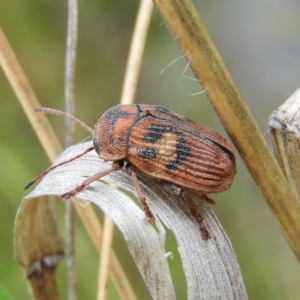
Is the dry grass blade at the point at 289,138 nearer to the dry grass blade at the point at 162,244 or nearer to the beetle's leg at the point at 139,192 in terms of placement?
the dry grass blade at the point at 162,244

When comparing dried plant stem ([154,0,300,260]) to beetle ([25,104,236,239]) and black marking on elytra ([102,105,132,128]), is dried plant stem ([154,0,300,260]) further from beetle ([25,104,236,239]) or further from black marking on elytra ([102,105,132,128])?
black marking on elytra ([102,105,132,128])

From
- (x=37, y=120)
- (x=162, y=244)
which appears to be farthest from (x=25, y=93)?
(x=162, y=244)

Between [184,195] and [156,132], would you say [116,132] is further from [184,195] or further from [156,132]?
[184,195]

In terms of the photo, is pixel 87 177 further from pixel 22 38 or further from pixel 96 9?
pixel 96 9

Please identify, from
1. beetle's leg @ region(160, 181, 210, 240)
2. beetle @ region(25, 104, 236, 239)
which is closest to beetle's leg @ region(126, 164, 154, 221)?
beetle @ region(25, 104, 236, 239)

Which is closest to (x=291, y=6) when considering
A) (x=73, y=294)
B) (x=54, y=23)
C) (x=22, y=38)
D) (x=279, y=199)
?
(x=54, y=23)
